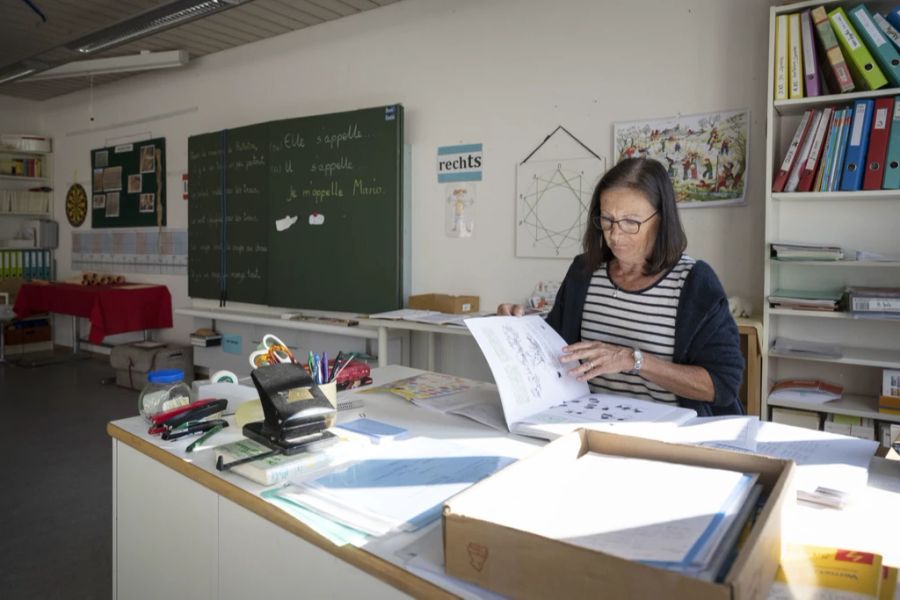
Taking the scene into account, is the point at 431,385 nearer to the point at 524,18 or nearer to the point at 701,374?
the point at 701,374

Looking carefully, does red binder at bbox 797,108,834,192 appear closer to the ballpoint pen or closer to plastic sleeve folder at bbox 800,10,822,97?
plastic sleeve folder at bbox 800,10,822,97

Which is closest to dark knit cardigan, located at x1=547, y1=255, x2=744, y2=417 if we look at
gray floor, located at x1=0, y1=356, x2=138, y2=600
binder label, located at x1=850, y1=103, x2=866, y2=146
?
binder label, located at x1=850, y1=103, x2=866, y2=146

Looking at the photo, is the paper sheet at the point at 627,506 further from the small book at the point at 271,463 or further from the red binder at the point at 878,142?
the red binder at the point at 878,142

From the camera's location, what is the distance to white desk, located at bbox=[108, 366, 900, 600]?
0.84m

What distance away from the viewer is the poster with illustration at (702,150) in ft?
9.55

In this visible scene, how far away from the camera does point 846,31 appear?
2.41 meters

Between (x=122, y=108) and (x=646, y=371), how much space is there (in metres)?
6.24

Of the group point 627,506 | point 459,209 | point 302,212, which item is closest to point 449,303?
point 459,209

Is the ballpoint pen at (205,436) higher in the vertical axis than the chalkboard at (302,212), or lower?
lower

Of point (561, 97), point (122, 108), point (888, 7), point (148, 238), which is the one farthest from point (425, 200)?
point (122, 108)

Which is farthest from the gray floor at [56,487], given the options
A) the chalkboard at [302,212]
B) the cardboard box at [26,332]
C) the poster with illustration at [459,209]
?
the poster with illustration at [459,209]

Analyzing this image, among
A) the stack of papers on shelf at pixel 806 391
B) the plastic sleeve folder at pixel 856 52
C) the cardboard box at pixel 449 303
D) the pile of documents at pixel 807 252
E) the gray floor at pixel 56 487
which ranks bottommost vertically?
the gray floor at pixel 56 487

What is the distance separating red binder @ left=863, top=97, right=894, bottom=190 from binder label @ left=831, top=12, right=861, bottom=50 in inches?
8.8

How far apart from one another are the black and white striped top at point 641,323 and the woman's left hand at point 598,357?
0.17 metres
